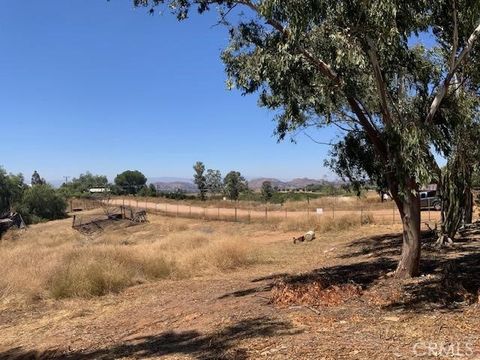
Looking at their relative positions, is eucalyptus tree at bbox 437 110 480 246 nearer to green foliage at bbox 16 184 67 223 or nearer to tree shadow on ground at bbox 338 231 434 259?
tree shadow on ground at bbox 338 231 434 259

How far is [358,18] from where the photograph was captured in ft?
27.5

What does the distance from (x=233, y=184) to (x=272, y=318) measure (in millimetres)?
85362

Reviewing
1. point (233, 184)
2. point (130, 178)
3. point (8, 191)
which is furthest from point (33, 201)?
point (130, 178)

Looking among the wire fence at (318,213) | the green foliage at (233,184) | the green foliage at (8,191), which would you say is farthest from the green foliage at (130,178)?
the wire fence at (318,213)

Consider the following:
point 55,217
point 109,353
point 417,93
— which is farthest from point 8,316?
point 55,217

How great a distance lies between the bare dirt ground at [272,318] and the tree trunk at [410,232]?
30 centimetres

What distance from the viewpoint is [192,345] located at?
739cm

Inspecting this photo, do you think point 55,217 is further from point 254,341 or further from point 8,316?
point 254,341

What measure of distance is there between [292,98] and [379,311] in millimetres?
4142

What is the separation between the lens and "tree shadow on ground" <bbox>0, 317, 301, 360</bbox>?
22.7 ft

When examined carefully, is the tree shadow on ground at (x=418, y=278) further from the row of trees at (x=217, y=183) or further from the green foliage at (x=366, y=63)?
the row of trees at (x=217, y=183)

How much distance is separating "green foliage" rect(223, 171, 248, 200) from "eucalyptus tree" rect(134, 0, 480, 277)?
76.8 metres

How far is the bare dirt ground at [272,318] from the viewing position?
6.47 metres

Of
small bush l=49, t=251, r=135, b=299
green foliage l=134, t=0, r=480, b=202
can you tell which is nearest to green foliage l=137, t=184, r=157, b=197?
small bush l=49, t=251, r=135, b=299
